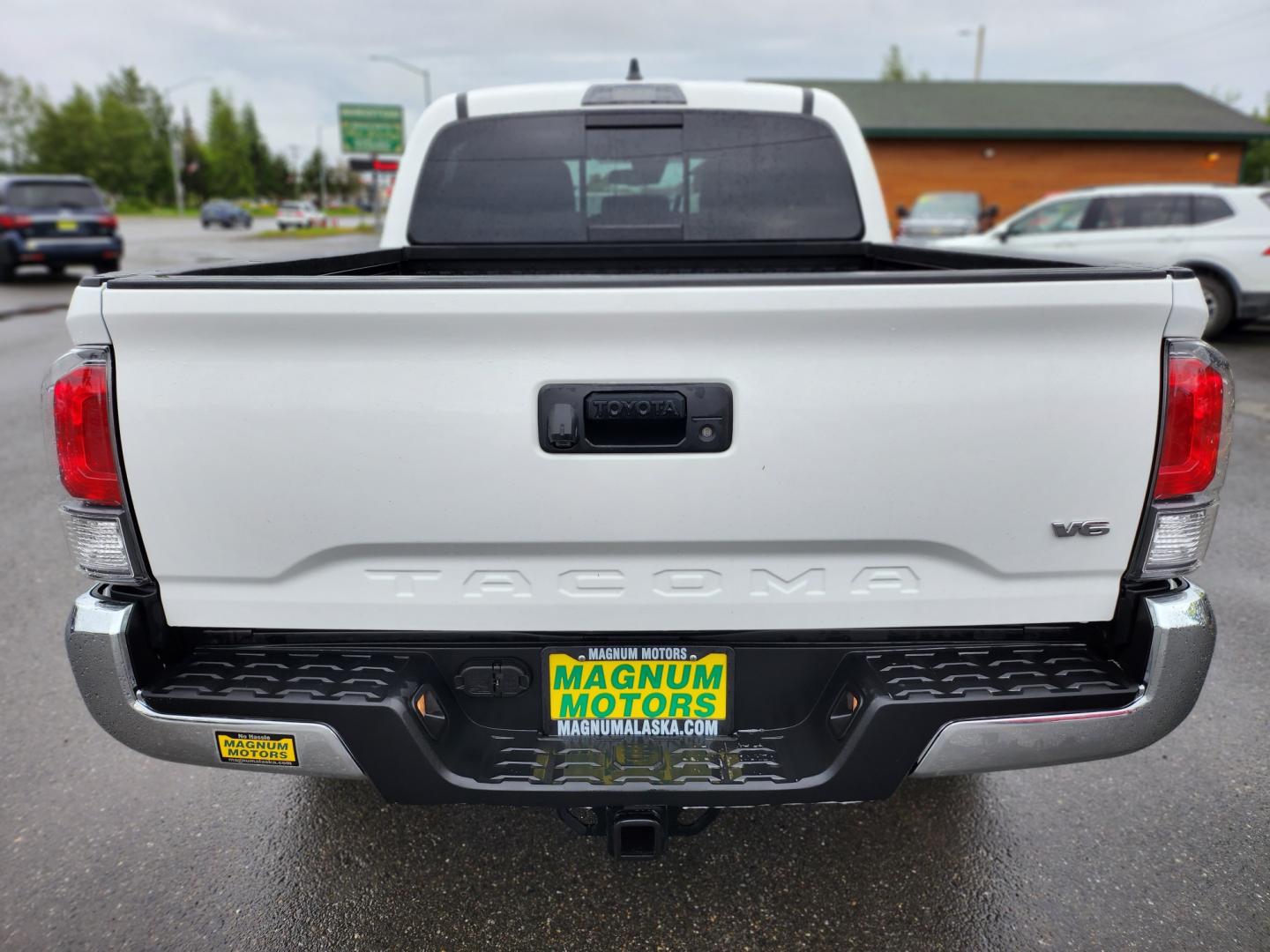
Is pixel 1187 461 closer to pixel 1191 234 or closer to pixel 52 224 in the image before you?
pixel 1191 234

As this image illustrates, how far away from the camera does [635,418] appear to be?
1.74 metres

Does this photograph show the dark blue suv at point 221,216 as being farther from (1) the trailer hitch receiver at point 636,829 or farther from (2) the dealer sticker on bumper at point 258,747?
(1) the trailer hitch receiver at point 636,829

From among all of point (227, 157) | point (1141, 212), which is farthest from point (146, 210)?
point (1141, 212)

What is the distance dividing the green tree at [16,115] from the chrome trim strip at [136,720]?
9930 centimetres

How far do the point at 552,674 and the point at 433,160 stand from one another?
7.79 feet

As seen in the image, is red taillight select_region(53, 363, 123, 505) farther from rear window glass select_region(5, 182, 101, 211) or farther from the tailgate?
rear window glass select_region(5, 182, 101, 211)

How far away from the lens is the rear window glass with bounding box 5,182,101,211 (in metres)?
16.1

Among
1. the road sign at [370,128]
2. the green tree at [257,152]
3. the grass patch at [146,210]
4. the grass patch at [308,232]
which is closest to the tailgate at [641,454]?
the road sign at [370,128]

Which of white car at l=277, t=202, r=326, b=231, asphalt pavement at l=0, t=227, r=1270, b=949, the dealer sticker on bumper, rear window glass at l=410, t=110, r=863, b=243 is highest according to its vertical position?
rear window glass at l=410, t=110, r=863, b=243

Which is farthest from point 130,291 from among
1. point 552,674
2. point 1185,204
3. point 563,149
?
point 1185,204

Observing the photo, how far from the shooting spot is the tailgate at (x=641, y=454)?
1681mm

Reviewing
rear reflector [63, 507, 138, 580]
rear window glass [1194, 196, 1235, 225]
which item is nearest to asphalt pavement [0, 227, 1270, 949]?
rear reflector [63, 507, 138, 580]

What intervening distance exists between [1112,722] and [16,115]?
4100 inches

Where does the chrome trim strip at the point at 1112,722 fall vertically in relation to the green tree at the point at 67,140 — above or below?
below
